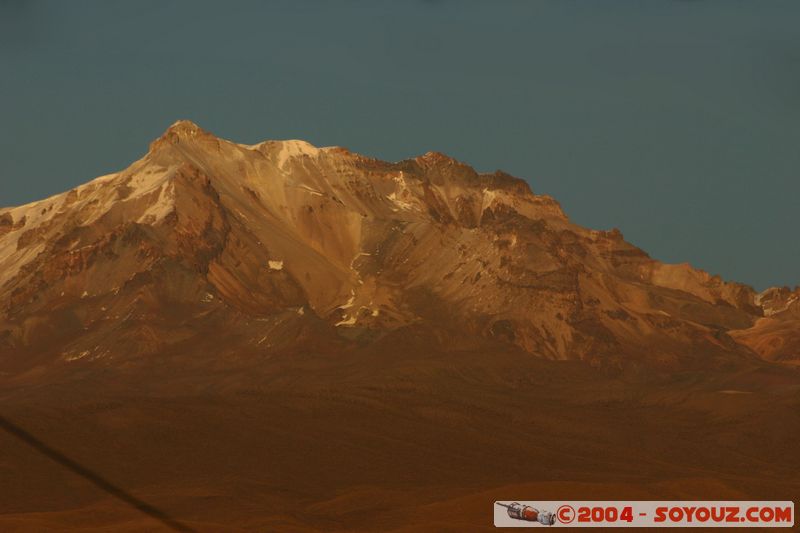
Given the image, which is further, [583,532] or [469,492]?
[469,492]

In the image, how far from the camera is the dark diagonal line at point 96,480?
354ft

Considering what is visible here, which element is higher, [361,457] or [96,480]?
[361,457]

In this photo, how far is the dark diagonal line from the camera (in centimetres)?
10800

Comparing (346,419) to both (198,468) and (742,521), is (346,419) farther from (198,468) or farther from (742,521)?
(742,521)

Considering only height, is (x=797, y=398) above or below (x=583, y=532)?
above

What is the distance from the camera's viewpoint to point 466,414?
183125 mm

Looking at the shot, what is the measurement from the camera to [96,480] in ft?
433

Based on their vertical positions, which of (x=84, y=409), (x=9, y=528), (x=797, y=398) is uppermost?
(x=797, y=398)

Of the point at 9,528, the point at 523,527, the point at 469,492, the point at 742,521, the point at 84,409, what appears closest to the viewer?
the point at 9,528

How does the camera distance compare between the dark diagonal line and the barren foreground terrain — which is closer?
the dark diagonal line

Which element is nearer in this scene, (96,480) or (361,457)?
(96,480)

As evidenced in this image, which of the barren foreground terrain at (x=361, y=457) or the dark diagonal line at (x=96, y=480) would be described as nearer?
the dark diagonal line at (x=96, y=480)

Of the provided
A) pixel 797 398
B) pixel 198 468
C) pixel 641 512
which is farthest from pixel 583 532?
pixel 797 398

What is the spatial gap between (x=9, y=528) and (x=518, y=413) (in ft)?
347
